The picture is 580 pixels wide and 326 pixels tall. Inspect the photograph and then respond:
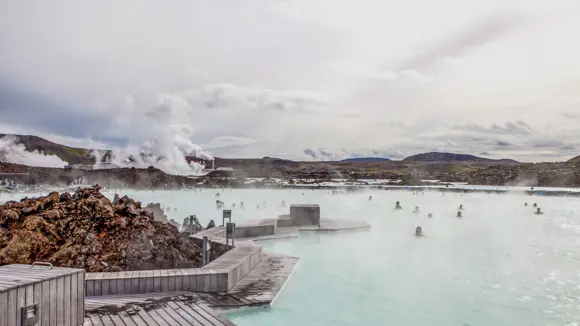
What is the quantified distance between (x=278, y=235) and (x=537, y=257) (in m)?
7.53

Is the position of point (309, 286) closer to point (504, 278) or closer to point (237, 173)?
point (504, 278)

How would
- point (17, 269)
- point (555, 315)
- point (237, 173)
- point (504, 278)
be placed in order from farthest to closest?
point (237, 173), point (504, 278), point (555, 315), point (17, 269)

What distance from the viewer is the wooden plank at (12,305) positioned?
3332mm

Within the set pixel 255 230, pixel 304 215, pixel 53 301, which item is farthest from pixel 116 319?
pixel 304 215

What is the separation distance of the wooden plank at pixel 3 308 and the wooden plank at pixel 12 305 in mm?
30

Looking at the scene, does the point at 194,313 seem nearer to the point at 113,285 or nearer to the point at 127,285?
the point at 127,285

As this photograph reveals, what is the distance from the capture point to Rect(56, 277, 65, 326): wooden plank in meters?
3.85

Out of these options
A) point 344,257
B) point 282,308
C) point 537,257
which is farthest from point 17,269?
point 537,257

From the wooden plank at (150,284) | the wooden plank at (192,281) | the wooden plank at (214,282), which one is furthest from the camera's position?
the wooden plank at (214,282)

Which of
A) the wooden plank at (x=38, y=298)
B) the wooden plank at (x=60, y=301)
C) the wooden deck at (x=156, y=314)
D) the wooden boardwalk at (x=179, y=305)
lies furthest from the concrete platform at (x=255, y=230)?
the wooden plank at (x=38, y=298)

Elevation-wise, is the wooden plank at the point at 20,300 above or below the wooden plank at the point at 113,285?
above

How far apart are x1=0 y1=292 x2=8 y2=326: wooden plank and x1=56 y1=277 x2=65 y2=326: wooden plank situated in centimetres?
55

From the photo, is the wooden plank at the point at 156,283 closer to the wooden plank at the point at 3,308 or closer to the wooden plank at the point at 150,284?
the wooden plank at the point at 150,284

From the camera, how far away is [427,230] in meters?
19.0
